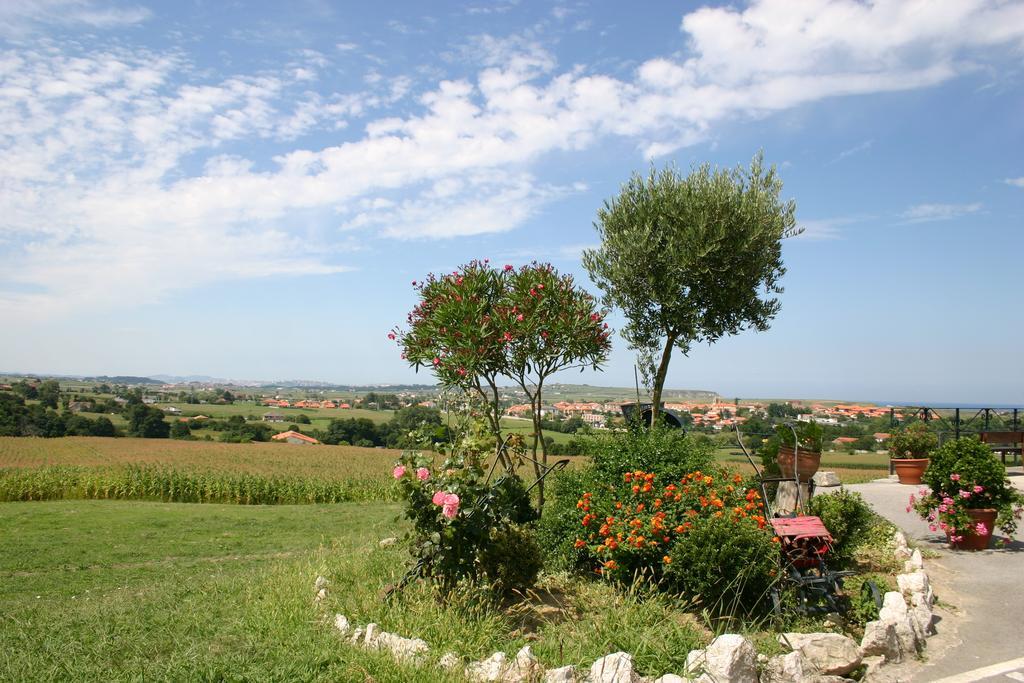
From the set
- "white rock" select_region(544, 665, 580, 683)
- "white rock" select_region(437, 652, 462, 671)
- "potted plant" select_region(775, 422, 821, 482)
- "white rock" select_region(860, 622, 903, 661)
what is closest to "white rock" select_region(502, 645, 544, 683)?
"white rock" select_region(544, 665, 580, 683)

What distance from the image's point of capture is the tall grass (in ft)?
61.3

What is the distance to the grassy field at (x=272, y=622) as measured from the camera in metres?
4.56

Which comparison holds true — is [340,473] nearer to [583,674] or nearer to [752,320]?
[752,320]

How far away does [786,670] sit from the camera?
4.79 m

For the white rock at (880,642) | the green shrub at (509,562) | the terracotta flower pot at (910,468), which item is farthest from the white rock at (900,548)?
the terracotta flower pot at (910,468)

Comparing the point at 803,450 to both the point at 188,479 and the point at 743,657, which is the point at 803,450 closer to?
the point at 743,657

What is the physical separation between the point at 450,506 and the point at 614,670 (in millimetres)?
1782

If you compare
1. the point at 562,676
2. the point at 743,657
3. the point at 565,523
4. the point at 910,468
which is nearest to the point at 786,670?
the point at 743,657

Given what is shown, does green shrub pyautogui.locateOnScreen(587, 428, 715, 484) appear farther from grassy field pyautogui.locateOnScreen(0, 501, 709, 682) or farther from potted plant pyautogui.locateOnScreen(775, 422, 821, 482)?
potted plant pyautogui.locateOnScreen(775, 422, 821, 482)

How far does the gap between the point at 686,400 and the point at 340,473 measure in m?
12.2

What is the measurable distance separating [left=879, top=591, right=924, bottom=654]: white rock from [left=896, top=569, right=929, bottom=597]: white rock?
707 mm

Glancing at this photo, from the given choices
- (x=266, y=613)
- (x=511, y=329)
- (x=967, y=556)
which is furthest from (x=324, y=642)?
(x=967, y=556)

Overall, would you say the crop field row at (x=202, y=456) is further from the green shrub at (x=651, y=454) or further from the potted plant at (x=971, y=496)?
the potted plant at (x=971, y=496)

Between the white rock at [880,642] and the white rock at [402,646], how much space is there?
137 inches
